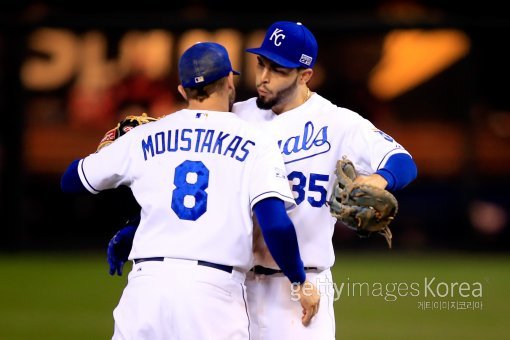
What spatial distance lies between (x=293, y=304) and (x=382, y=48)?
786cm

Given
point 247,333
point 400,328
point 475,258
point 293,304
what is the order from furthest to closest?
1. point 475,258
2. point 400,328
3. point 293,304
4. point 247,333

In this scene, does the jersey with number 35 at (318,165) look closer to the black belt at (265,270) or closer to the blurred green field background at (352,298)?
the black belt at (265,270)

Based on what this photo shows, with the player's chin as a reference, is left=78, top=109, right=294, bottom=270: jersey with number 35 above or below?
below

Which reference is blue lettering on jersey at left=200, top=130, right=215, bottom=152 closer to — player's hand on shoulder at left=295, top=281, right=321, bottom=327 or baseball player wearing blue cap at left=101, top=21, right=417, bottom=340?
baseball player wearing blue cap at left=101, top=21, right=417, bottom=340

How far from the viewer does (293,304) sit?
15.3 feet

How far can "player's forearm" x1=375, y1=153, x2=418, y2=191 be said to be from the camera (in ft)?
14.5

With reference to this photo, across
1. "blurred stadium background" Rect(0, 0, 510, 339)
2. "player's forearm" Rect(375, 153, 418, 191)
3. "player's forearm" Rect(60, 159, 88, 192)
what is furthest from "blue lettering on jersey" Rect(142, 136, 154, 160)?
"blurred stadium background" Rect(0, 0, 510, 339)

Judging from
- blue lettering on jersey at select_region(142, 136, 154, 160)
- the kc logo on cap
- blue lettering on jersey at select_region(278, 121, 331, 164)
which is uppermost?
the kc logo on cap

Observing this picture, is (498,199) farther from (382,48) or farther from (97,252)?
(97,252)

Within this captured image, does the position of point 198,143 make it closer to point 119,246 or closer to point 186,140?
point 186,140

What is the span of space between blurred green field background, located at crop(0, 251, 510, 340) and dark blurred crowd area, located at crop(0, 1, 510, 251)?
16.2 inches

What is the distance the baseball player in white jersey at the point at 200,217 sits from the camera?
13.6 feet

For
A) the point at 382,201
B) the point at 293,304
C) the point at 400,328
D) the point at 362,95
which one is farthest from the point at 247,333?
the point at 362,95

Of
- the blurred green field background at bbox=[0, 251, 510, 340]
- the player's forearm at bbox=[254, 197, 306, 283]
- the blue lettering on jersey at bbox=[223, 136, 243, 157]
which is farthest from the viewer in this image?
the blurred green field background at bbox=[0, 251, 510, 340]
